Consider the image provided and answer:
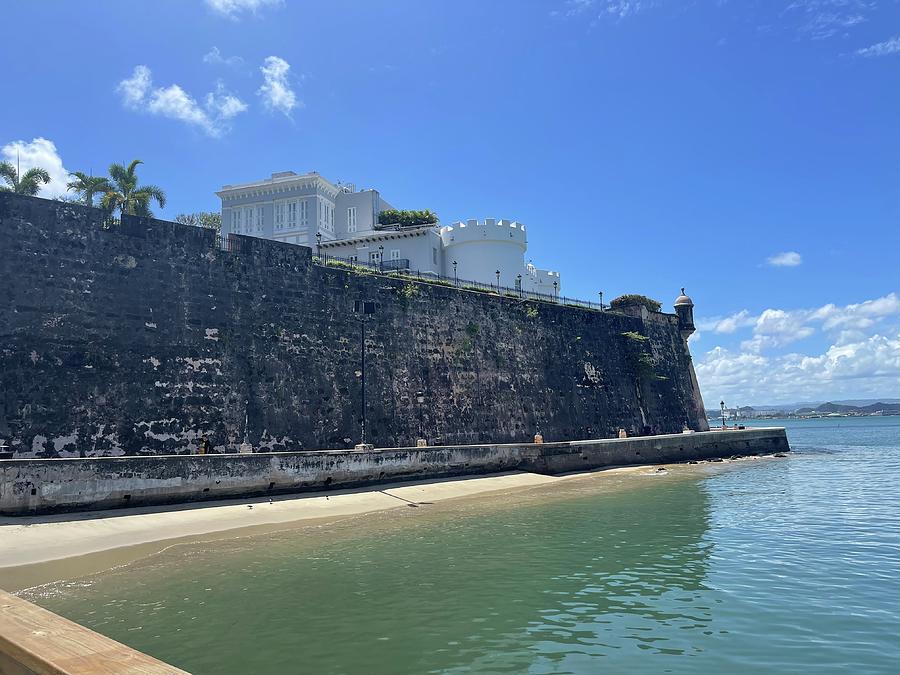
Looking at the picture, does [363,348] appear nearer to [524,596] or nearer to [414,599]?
[414,599]

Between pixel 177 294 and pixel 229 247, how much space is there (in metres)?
2.77

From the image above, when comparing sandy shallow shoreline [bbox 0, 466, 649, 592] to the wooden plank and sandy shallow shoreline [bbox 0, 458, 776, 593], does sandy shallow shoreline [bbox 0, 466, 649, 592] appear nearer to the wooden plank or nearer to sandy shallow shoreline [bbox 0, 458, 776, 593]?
sandy shallow shoreline [bbox 0, 458, 776, 593]

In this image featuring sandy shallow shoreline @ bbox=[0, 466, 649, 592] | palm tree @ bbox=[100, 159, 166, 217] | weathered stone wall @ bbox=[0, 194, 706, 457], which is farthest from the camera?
palm tree @ bbox=[100, 159, 166, 217]

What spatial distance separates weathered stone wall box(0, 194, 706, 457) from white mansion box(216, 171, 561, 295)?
38.2ft

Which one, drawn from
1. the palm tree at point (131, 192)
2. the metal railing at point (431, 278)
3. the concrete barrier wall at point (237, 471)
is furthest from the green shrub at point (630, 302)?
the palm tree at point (131, 192)

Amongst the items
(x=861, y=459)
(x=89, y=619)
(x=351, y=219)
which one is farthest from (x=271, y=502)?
(x=861, y=459)

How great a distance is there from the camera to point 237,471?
17.5m

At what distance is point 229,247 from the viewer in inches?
873

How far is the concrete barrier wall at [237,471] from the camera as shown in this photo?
14070mm

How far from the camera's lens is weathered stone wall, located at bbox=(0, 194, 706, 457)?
57.5 ft

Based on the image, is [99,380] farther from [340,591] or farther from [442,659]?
[442,659]

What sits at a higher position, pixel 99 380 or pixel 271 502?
pixel 99 380

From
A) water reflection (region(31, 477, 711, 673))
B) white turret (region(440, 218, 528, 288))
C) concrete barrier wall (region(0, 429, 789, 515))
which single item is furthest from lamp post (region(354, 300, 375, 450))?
white turret (region(440, 218, 528, 288))

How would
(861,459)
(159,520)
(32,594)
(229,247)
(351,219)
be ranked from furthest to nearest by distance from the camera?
(351,219) → (861,459) → (229,247) → (159,520) → (32,594)
